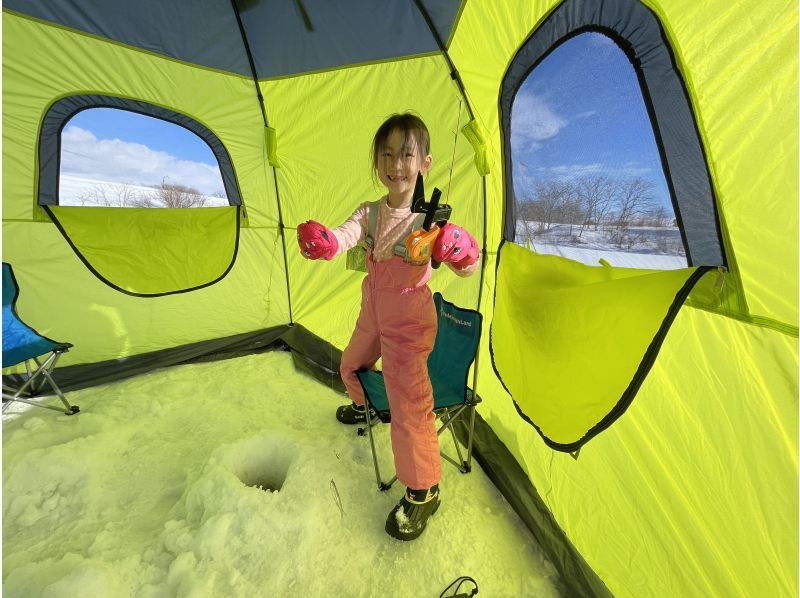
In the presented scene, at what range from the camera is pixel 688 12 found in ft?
2.80

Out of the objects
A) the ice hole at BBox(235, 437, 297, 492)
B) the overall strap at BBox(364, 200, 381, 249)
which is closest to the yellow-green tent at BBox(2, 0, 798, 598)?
the overall strap at BBox(364, 200, 381, 249)

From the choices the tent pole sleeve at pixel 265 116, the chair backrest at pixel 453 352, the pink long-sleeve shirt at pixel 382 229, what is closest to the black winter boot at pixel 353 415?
the chair backrest at pixel 453 352

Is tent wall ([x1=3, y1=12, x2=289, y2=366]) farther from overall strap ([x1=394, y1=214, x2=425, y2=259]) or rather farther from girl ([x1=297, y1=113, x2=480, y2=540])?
overall strap ([x1=394, y1=214, x2=425, y2=259])

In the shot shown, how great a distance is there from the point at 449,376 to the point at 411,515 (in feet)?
2.37

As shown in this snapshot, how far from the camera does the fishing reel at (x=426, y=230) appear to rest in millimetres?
1206

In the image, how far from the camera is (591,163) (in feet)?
4.17

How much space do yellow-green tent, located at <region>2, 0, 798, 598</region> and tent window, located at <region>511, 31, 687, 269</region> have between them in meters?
0.05

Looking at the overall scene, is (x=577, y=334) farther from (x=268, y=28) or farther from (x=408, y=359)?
(x=268, y=28)

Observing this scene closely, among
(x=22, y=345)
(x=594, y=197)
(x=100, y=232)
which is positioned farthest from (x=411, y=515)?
(x=100, y=232)

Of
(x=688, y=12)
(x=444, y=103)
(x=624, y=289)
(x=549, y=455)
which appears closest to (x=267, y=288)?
(x=444, y=103)

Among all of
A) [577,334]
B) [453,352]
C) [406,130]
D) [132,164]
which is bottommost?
[453,352]

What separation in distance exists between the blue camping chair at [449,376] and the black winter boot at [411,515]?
233mm

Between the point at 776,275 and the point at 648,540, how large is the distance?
98 centimetres

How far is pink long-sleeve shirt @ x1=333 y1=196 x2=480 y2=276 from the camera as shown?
1514 millimetres
